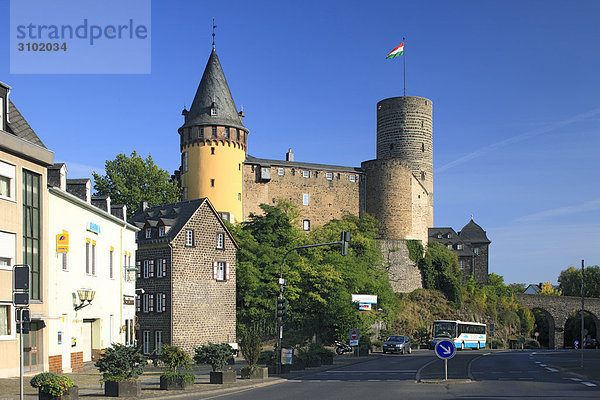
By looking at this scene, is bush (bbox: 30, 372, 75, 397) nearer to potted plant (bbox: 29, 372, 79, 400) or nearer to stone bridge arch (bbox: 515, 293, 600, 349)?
potted plant (bbox: 29, 372, 79, 400)

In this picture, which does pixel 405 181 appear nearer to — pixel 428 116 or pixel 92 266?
pixel 428 116

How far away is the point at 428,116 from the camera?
105m

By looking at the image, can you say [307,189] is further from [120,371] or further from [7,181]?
[120,371]

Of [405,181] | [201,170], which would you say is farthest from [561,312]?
[201,170]

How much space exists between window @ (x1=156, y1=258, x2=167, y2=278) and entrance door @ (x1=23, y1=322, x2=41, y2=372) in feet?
82.7

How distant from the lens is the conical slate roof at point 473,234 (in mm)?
127537

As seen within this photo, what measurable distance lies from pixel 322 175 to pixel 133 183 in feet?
105

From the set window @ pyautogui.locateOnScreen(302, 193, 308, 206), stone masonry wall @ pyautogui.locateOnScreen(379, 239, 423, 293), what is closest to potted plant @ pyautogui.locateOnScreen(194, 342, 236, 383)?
stone masonry wall @ pyautogui.locateOnScreen(379, 239, 423, 293)

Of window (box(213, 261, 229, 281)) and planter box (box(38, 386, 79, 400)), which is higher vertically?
window (box(213, 261, 229, 281))

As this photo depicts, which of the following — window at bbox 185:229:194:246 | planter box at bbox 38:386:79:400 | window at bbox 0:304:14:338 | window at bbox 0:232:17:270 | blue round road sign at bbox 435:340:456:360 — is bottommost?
planter box at bbox 38:386:79:400

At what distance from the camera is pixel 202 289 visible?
55.9 metres

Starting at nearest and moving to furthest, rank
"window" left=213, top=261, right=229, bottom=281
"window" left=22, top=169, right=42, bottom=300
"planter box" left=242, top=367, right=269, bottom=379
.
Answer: "window" left=22, top=169, right=42, bottom=300, "planter box" left=242, top=367, right=269, bottom=379, "window" left=213, top=261, right=229, bottom=281

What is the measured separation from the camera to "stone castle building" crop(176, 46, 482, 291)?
81500 millimetres

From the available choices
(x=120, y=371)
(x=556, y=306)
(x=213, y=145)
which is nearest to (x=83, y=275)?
(x=120, y=371)
